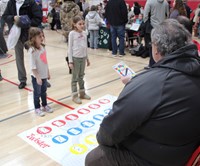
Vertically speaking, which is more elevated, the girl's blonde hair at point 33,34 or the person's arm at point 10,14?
the person's arm at point 10,14

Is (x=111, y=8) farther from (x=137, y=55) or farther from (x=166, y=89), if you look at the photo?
(x=166, y=89)

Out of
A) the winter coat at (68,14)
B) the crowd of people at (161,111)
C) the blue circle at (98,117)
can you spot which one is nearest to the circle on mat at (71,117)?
the blue circle at (98,117)

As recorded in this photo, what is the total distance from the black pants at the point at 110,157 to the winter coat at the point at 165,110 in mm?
145

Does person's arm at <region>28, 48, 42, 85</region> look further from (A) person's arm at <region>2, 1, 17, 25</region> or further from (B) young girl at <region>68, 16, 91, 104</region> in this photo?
(A) person's arm at <region>2, 1, 17, 25</region>

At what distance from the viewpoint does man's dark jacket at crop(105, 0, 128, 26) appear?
6500mm

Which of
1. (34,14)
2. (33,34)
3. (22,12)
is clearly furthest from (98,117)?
(22,12)

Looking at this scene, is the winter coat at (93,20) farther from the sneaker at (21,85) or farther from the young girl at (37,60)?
the young girl at (37,60)

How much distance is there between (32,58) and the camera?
3.36 m

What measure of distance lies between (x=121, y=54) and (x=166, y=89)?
220 inches

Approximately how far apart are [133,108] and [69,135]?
1.81m

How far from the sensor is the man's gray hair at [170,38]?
155cm

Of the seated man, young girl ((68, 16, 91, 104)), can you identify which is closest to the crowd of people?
the seated man

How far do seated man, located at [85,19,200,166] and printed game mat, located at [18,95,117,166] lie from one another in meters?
1.22

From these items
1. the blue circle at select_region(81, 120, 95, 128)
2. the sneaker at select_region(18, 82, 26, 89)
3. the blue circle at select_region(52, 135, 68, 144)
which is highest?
the sneaker at select_region(18, 82, 26, 89)
